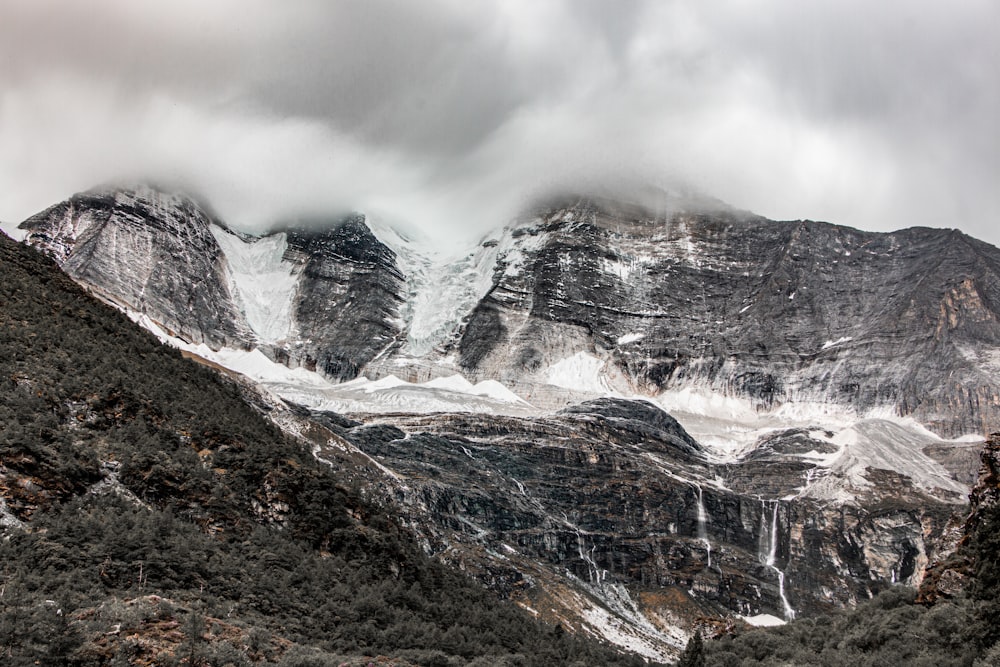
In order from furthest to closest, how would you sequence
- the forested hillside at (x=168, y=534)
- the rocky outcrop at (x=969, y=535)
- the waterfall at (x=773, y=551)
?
the waterfall at (x=773, y=551)
the rocky outcrop at (x=969, y=535)
the forested hillside at (x=168, y=534)

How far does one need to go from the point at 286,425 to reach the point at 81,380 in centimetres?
7575

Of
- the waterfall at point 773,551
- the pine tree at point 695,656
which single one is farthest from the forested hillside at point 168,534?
the waterfall at point 773,551

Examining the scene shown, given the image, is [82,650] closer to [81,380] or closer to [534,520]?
[81,380]

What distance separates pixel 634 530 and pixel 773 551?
30.0 m

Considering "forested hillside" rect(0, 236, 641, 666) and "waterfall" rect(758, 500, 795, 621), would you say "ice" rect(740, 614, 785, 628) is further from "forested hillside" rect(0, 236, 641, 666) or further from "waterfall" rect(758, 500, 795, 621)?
"forested hillside" rect(0, 236, 641, 666)

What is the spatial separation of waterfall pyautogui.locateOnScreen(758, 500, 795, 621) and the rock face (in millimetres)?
298

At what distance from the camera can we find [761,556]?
188250 millimetres

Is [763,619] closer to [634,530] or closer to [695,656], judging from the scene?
[634,530]

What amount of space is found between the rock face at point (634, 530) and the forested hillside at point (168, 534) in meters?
73.2

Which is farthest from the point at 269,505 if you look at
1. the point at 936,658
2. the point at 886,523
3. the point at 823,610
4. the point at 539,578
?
the point at 886,523

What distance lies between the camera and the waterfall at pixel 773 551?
172 meters

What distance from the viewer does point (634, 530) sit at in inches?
7219

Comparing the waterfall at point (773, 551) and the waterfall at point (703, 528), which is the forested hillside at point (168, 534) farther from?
the waterfall at point (703, 528)

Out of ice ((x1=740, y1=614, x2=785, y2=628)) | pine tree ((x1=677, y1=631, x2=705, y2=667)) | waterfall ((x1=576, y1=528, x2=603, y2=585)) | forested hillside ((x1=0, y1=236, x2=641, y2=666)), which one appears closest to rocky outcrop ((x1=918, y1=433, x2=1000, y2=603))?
pine tree ((x1=677, y1=631, x2=705, y2=667))
